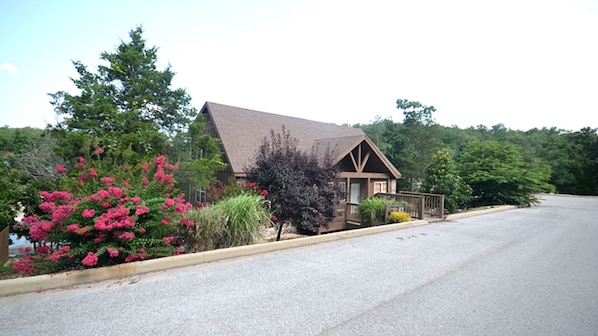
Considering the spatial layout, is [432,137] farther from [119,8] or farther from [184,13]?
[119,8]

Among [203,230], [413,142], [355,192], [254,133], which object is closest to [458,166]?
[413,142]

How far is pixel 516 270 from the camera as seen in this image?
17.7 feet

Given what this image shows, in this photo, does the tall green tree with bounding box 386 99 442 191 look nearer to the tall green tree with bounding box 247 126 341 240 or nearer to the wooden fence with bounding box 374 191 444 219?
the wooden fence with bounding box 374 191 444 219

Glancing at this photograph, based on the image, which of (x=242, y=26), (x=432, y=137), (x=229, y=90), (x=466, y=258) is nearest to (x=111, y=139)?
(x=242, y=26)

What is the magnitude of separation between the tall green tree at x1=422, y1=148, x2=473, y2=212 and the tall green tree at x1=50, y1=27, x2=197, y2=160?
13.6 m

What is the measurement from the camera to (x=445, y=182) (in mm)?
16000

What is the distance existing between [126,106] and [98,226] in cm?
834

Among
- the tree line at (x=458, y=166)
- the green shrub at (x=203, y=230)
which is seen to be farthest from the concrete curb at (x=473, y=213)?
the green shrub at (x=203, y=230)

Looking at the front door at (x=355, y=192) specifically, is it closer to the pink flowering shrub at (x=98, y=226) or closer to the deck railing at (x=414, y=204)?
the deck railing at (x=414, y=204)

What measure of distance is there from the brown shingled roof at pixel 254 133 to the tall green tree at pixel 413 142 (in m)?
4.58

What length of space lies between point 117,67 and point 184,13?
3486 mm

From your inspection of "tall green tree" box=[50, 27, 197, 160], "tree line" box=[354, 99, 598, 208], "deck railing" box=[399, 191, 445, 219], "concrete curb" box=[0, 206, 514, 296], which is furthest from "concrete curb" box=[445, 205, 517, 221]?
"tall green tree" box=[50, 27, 197, 160]

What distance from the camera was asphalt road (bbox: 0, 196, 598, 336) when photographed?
10.0 feet

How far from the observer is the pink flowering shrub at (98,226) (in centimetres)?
415
